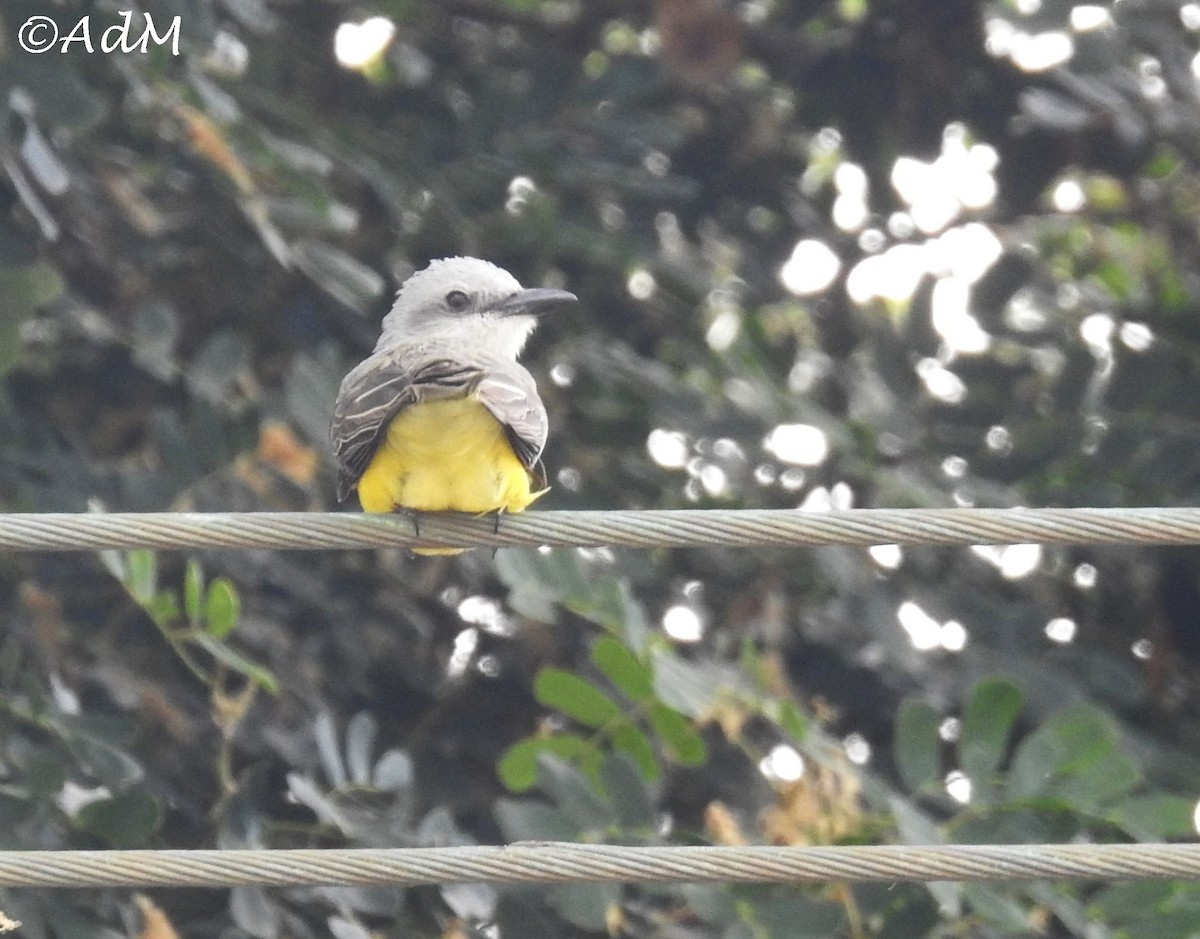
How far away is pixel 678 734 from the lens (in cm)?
431

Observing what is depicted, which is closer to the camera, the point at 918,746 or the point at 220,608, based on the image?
the point at 220,608

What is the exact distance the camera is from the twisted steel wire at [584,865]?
2838 millimetres

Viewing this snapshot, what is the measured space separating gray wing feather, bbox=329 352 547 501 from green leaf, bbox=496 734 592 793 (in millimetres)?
557

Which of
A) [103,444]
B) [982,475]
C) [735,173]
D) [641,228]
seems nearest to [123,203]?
[103,444]

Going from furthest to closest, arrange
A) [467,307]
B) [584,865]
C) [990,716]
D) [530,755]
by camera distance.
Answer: [467,307]
[530,755]
[990,716]
[584,865]

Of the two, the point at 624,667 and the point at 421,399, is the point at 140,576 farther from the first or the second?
the point at 624,667

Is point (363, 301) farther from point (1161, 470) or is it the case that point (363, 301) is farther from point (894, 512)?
point (894, 512)

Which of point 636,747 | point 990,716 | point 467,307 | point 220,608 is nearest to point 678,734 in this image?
point 636,747

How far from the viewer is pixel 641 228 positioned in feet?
19.9

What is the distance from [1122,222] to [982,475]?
1450 mm

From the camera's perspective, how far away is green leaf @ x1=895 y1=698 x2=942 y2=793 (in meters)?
4.23

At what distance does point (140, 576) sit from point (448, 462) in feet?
2.30

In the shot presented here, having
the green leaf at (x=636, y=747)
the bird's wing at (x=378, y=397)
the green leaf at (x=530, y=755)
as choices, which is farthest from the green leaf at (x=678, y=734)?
the bird's wing at (x=378, y=397)

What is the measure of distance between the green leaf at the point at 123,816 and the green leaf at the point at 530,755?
72cm
